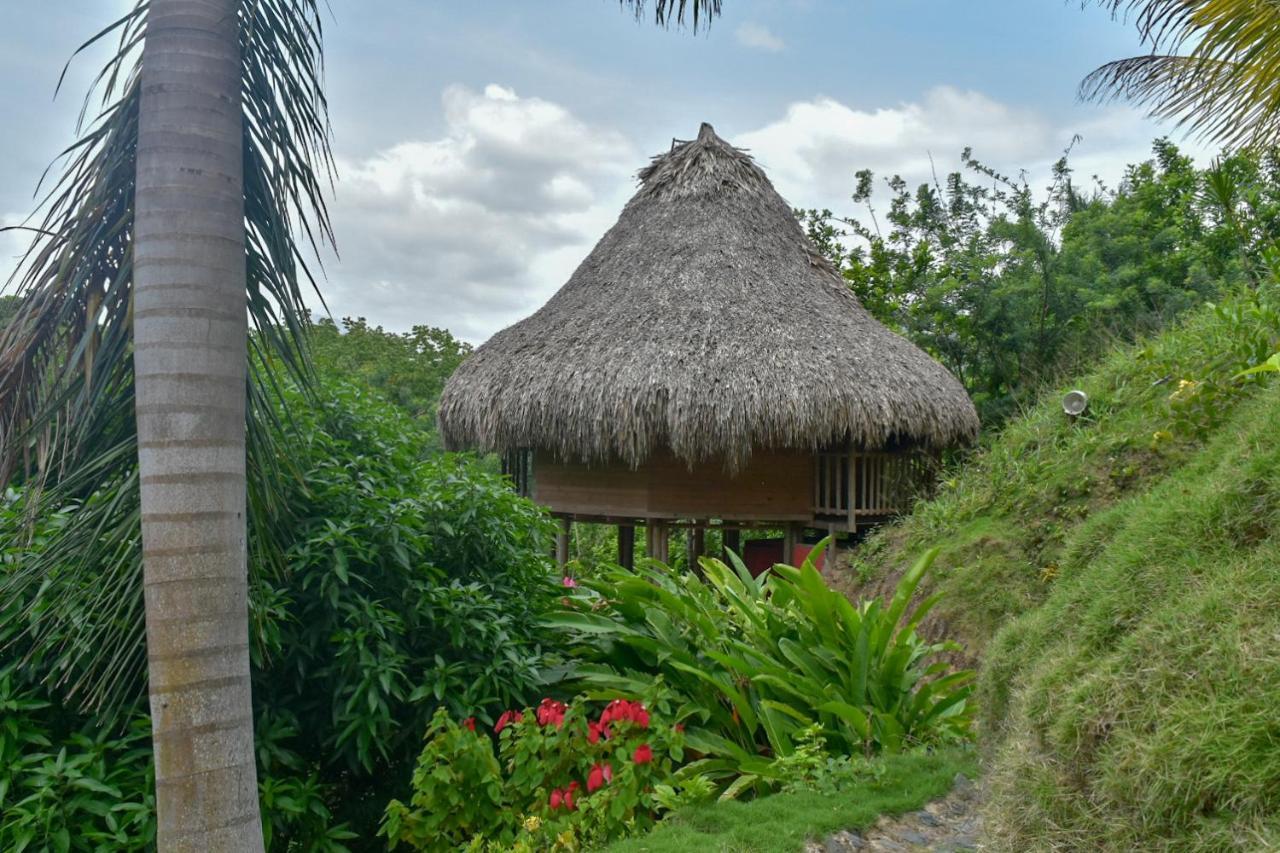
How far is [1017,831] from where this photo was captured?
9.00 ft

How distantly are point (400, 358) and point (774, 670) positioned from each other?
700 inches

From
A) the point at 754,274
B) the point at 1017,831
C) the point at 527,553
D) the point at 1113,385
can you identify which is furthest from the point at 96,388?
the point at 754,274

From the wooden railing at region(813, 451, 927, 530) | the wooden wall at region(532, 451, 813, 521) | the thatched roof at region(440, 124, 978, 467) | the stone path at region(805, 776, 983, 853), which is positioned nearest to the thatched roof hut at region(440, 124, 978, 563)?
the thatched roof at region(440, 124, 978, 467)

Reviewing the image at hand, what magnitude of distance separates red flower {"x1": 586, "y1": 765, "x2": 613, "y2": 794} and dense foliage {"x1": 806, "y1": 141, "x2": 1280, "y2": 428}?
9052mm

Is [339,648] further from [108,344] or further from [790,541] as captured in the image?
[790,541]

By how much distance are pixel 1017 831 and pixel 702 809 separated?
1.23m

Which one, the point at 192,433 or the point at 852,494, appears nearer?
the point at 192,433

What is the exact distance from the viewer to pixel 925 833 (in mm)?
3480

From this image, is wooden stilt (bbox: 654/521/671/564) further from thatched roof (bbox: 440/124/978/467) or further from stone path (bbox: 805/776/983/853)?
stone path (bbox: 805/776/983/853)

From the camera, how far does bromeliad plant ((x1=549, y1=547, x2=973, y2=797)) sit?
4.29 meters

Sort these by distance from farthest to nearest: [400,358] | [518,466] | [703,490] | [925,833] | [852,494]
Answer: [400,358] → [518,466] → [703,490] → [852,494] → [925,833]

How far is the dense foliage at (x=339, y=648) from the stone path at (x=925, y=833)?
1519 millimetres

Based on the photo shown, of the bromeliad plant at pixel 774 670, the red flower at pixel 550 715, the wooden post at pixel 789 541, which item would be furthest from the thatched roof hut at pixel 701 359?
the red flower at pixel 550 715

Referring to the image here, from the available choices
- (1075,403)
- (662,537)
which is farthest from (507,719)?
(662,537)
